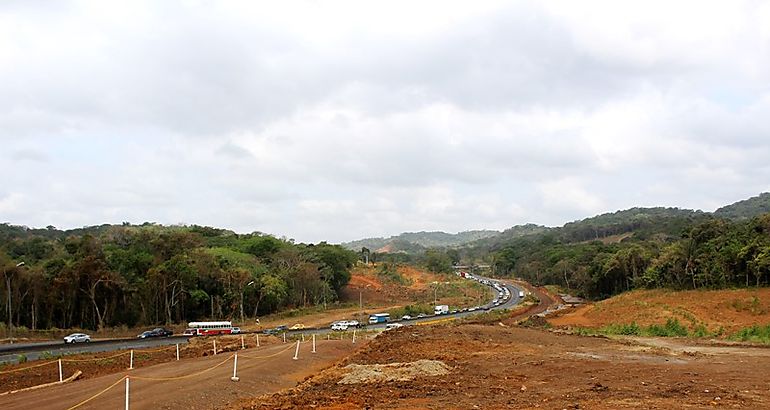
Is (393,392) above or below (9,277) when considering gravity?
below

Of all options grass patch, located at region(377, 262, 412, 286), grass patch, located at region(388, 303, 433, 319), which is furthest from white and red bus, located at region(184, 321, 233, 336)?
grass patch, located at region(377, 262, 412, 286)

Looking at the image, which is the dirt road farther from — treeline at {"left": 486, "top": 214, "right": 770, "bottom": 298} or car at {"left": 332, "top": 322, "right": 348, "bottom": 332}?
treeline at {"left": 486, "top": 214, "right": 770, "bottom": 298}

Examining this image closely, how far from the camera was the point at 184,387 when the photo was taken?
21641mm

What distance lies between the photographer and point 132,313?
74438mm

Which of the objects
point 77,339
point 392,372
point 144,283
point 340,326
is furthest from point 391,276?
point 392,372

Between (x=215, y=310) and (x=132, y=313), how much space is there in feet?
36.9

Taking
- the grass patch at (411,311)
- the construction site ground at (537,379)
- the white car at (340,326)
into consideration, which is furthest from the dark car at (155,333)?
the construction site ground at (537,379)

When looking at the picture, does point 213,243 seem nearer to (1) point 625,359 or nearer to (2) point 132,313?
(2) point 132,313

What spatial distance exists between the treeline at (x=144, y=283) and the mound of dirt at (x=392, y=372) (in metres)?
53.6

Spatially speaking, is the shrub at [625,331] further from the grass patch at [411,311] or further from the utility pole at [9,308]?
the utility pole at [9,308]

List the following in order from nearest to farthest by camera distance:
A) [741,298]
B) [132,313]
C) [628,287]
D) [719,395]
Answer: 1. [719,395]
2. [741,298]
3. [132,313]
4. [628,287]

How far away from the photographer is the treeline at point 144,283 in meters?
68.6

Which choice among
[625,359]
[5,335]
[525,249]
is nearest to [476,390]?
[625,359]

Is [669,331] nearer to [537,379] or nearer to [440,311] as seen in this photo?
[537,379]
